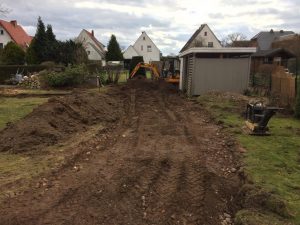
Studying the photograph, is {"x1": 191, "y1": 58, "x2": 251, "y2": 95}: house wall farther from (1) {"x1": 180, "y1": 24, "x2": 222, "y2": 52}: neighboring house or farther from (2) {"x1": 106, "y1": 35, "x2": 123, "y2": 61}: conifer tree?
(2) {"x1": 106, "y1": 35, "x2": 123, "y2": 61}: conifer tree

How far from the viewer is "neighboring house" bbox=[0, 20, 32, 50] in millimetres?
68188

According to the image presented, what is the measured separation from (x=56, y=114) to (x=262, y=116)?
6408 mm

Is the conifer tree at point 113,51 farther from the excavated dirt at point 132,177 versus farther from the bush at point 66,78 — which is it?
the excavated dirt at point 132,177

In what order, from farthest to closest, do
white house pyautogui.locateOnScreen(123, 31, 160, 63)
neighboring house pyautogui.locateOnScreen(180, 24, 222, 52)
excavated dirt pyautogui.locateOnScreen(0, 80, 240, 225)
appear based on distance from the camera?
white house pyautogui.locateOnScreen(123, 31, 160, 63) → neighboring house pyautogui.locateOnScreen(180, 24, 222, 52) → excavated dirt pyautogui.locateOnScreen(0, 80, 240, 225)

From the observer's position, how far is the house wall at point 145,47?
8738 cm

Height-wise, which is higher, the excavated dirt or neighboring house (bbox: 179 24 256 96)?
neighboring house (bbox: 179 24 256 96)

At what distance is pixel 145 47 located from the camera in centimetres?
8775

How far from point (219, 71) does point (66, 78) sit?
13028 mm

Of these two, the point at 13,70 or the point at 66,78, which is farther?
the point at 13,70

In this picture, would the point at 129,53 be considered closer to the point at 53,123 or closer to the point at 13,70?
the point at 13,70

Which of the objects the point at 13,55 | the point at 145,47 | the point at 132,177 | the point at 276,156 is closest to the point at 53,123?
the point at 132,177

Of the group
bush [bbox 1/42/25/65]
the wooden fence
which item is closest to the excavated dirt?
the wooden fence

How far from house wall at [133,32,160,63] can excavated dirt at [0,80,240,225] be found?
242 ft

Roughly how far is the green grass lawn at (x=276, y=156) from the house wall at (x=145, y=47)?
72450 millimetres
